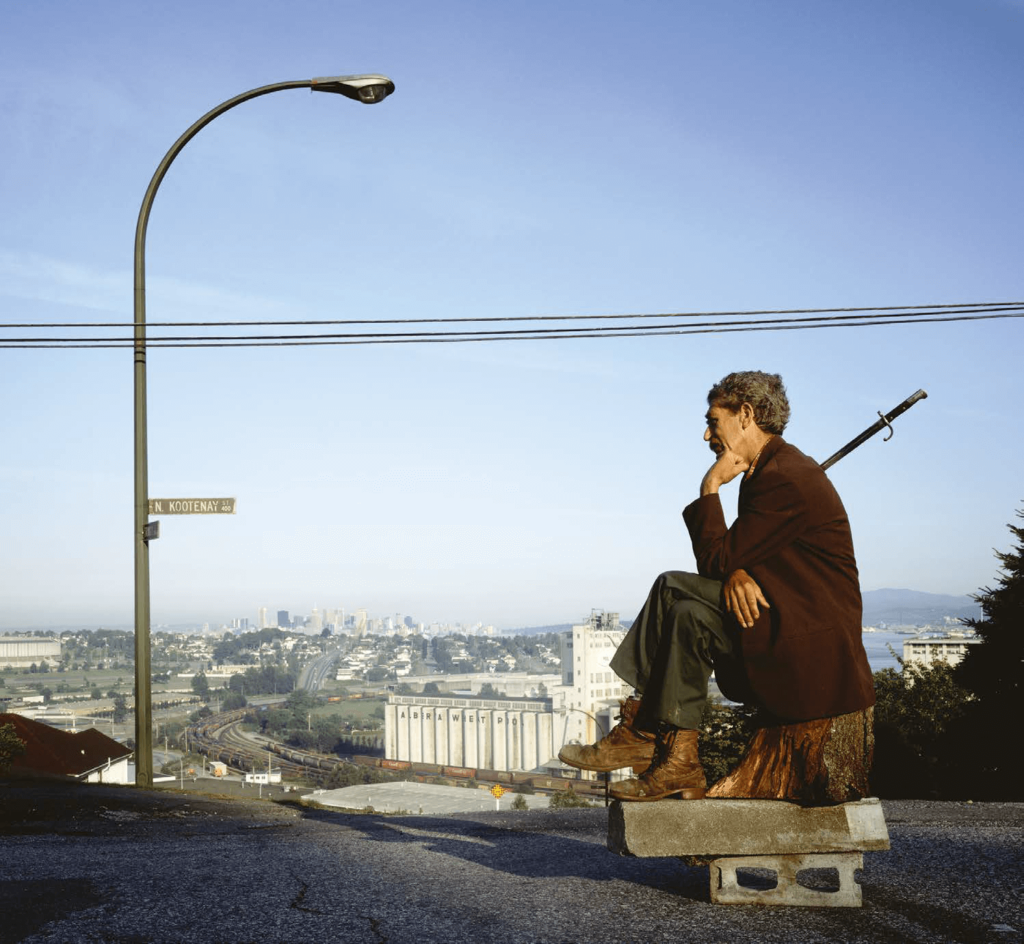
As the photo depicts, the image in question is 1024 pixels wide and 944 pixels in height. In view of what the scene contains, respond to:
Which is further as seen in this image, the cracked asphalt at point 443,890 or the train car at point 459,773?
the train car at point 459,773

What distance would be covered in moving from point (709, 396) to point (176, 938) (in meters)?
3.13

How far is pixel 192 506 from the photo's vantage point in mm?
11289

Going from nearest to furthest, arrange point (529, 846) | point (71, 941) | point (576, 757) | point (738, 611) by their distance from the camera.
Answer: point (71, 941)
point (738, 611)
point (576, 757)
point (529, 846)

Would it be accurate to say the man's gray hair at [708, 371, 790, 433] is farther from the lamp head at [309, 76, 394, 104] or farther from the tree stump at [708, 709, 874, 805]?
the lamp head at [309, 76, 394, 104]

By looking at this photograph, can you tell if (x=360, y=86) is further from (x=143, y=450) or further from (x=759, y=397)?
(x=759, y=397)

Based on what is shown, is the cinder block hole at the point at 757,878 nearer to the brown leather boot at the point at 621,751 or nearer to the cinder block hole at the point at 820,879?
the cinder block hole at the point at 820,879

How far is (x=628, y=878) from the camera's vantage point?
495 centimetres

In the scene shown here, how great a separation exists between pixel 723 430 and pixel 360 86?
8.56 m

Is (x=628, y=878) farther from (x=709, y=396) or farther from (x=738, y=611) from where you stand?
(x=709, y=396)

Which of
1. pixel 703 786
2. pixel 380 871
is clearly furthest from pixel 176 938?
pixel 703 786

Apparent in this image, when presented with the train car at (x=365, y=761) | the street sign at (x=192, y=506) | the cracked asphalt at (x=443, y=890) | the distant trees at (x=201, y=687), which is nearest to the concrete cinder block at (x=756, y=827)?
the cracked asphalt at (x=443, y=890)

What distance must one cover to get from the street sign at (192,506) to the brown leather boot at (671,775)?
25.6 ft

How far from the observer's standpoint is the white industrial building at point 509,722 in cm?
12638

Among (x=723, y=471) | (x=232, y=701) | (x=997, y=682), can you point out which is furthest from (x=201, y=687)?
(x=723, y=471)
